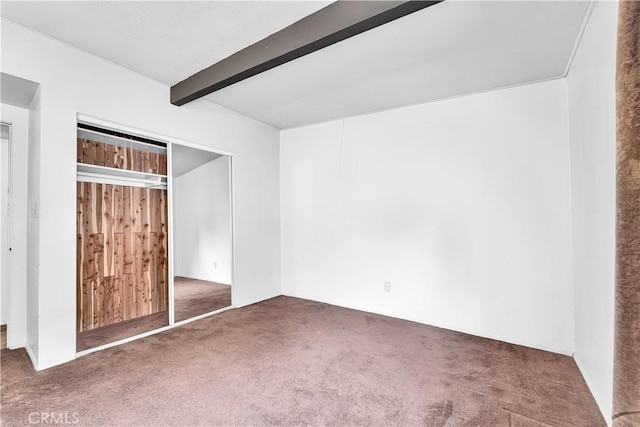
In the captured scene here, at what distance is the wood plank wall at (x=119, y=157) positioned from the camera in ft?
8.85

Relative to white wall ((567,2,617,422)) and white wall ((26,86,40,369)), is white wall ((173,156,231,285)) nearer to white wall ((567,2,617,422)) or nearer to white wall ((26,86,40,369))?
white wall ((26,86,40,369))

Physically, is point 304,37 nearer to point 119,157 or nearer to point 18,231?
point 119,157

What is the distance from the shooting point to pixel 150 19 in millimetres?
2082

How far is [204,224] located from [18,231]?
202 cm

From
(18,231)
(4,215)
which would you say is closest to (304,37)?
(18,231)

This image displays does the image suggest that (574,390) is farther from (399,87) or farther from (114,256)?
(114,256)

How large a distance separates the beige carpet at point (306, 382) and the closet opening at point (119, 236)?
413mm

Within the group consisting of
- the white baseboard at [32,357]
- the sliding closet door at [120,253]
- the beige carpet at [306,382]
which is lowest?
the beige carpet at [306,382]

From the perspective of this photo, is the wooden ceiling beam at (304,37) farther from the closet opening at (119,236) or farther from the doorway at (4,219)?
the doorway at (4,219)

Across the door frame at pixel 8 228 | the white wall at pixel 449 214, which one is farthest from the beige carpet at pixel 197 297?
the door frame at pixel 8 228

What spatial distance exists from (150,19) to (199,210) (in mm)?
2729

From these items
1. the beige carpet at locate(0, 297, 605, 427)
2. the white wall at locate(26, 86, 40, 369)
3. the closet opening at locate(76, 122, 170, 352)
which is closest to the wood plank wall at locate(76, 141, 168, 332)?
the closet opening at locate(76, 122, 170, 352)

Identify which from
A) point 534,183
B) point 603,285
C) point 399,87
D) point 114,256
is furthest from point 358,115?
point 114,256

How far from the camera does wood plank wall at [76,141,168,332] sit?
8.92 feet
